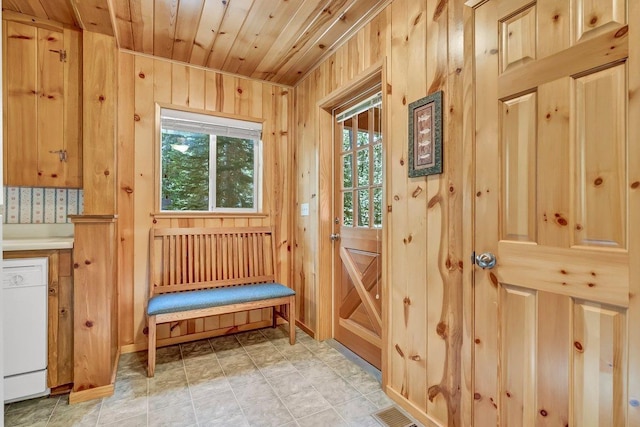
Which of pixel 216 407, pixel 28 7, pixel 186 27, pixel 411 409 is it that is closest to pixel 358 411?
pixel 411 409

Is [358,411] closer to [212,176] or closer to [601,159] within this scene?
[601,159]

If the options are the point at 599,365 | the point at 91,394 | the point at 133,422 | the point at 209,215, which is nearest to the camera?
the point at 599,365

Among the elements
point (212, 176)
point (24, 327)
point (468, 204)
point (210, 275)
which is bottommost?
point (24, 327)

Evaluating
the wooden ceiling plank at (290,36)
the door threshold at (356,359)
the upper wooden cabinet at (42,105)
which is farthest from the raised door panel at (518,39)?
the upper wooden cabinet at (42,105)

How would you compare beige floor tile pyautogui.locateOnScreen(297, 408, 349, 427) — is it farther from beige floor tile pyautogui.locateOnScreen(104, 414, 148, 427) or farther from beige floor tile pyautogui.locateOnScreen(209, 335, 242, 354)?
beige floor tile pyautogui.locateOnScreen(209, 335, 242, 354)

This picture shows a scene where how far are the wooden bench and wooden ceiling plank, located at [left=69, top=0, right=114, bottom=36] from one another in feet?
4.79

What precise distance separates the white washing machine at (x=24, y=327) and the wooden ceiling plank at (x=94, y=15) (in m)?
1.47

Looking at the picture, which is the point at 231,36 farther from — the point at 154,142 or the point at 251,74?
the point at 154,142

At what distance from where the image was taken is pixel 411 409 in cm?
177

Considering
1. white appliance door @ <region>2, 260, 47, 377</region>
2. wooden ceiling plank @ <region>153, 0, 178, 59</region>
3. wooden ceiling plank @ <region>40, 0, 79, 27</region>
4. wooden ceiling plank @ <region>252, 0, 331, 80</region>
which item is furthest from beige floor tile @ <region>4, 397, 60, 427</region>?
wooden ceiling plank @ <region>252, 0, 331, 80</region>

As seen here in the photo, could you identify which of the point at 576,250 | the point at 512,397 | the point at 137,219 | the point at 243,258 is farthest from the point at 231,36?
the point at 512,397

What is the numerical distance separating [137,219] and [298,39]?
1.95m

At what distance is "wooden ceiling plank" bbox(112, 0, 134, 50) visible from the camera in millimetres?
1988

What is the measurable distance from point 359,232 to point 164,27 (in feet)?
6.79
